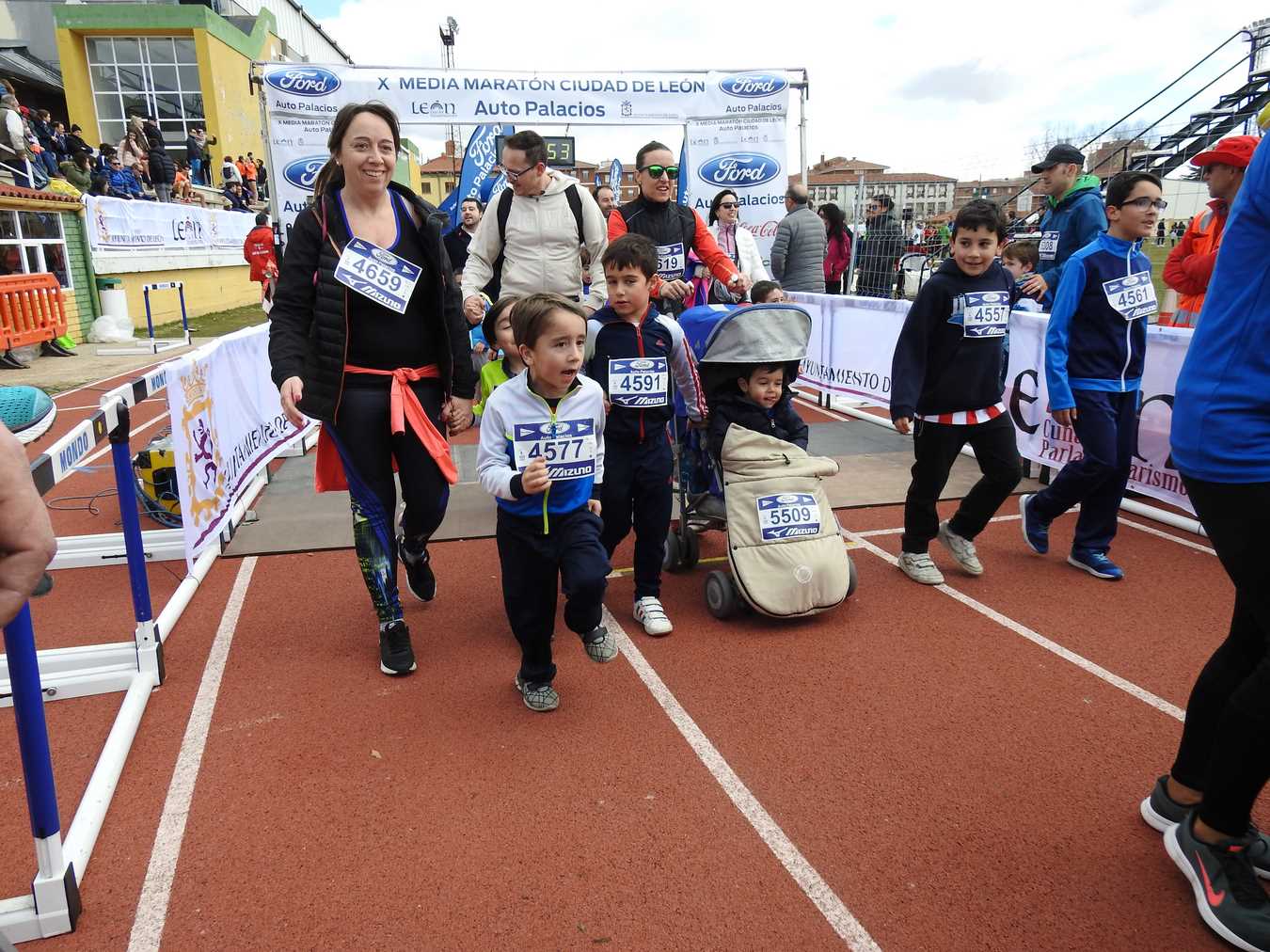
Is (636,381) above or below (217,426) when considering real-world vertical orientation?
above

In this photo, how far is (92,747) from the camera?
130 inches

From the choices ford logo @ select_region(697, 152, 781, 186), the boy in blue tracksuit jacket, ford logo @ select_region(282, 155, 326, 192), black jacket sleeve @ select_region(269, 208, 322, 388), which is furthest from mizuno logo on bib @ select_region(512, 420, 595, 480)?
ford logo @ select_region(697, 152, 781, 186)

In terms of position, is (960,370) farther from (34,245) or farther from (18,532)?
(34,245)

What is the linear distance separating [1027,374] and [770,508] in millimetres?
3487

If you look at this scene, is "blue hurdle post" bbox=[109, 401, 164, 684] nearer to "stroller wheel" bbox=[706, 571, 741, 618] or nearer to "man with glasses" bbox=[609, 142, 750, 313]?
"stroller wheel" bbox=[706, 571, 741, 618]

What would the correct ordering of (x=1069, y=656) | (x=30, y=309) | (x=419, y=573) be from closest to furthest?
(x=1069, y=656) → (x=419, y=573) → (x=30, y=309)

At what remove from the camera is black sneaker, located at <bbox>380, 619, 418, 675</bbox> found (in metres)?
3.85

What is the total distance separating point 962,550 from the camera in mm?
5020

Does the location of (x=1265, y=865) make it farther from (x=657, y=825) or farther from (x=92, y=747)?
(x=92, y=747)

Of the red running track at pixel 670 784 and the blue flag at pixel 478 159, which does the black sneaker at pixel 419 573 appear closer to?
the red running track at pixel 670 784

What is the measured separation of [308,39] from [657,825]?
6396 centimetres

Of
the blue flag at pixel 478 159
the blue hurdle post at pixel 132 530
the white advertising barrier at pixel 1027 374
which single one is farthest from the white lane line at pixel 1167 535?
the blue flag at pixel 478 159

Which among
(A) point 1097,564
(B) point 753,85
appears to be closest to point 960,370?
(A) point 1097,564

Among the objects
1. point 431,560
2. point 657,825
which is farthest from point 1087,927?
point 431,560
